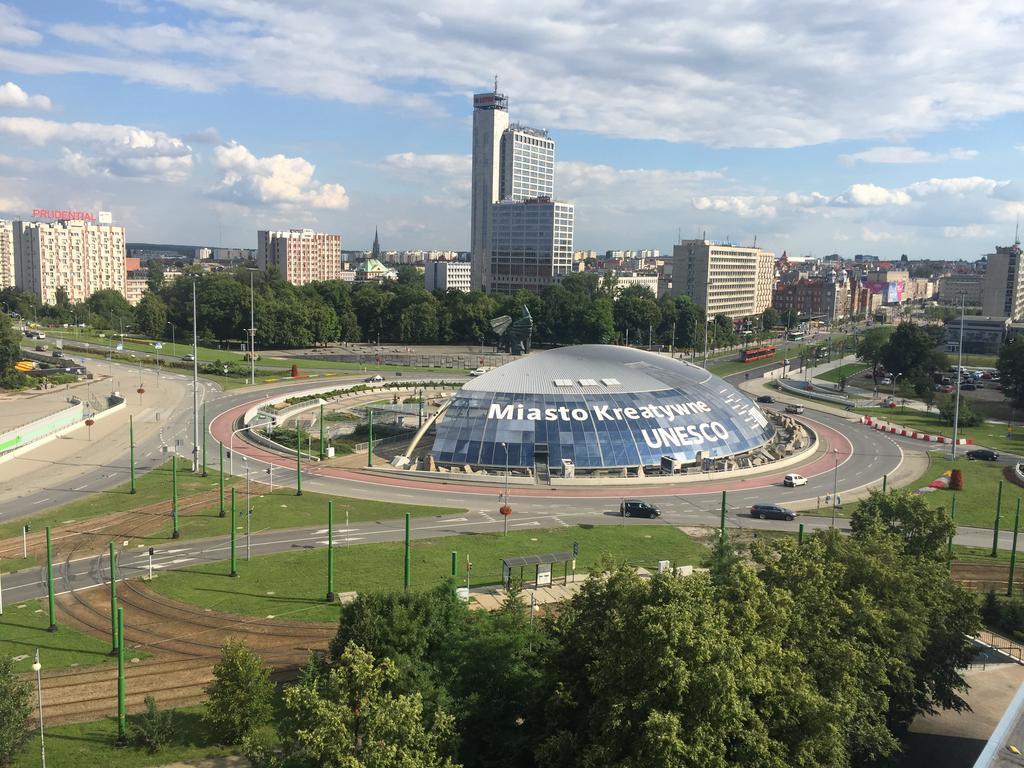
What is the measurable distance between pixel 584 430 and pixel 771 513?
1633 cm

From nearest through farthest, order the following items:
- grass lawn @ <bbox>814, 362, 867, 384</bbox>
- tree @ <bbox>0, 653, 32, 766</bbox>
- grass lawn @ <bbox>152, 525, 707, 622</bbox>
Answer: tree @ <bbox>0, 653, 32, 766</bbox>
grass lawn @ <bbox>152, 525, 707, 622</bbox>
grass lawn @ <bbox>814, 362, 867, 384</bbox>

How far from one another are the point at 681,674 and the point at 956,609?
755 inches

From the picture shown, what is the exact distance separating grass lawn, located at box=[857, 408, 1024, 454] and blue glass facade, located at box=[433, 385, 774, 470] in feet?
106

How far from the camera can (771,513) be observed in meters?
56.1

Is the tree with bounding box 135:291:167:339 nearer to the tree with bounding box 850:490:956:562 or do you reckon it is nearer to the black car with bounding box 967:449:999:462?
the black car with bounding box 967:449:999:462

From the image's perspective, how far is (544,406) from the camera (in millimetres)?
67750

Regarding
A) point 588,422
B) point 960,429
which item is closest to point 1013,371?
point 960,429

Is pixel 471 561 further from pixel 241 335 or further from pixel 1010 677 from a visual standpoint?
pixel 241 335

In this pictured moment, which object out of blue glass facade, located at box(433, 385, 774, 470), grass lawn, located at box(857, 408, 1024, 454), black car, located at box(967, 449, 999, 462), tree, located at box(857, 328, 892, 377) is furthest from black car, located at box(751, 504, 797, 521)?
tree, located at box(857, 328, 892, 377)

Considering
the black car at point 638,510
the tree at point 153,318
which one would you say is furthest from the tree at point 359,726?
the tree at point 153,318

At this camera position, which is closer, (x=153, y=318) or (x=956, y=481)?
(x=956, y=481)

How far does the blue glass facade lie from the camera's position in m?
65.1

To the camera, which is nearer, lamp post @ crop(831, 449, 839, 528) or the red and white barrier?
lamp post @ crop(831, 449, 839, 528)

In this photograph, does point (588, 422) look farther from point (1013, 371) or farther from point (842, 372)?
point (842, 372)
